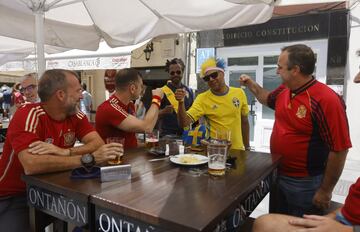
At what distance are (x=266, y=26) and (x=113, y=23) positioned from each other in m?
4.22

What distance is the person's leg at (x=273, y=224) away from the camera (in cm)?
150

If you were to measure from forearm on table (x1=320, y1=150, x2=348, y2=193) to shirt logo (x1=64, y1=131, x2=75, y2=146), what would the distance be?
186 cm

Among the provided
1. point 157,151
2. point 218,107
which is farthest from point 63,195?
point 218,107

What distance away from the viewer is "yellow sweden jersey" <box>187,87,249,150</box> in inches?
113

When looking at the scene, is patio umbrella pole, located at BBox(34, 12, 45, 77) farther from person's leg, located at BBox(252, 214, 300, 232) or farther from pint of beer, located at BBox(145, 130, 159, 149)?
person's leg, located at BBox(252, 214, 300, 232)

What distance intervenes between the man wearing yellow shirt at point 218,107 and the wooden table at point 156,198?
1.03m

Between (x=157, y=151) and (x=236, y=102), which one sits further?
(x=236, y=102)

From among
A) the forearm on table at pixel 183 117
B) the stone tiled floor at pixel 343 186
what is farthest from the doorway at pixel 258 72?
the forearm on table at pixel 183 117

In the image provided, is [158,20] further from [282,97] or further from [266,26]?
[266,26]

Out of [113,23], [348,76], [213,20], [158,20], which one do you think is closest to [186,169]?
[213,20]

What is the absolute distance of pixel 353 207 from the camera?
1.44m

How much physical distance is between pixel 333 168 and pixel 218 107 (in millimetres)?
1264

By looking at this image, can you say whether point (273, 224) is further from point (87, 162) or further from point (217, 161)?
point (87, 162)

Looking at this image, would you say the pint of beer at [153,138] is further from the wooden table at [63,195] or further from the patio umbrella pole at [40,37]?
the patio umbrella pole at [40,37]
